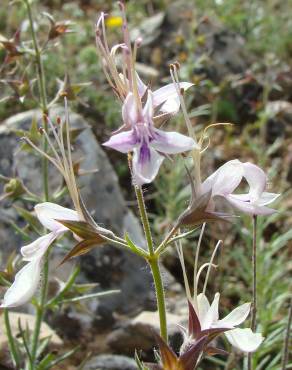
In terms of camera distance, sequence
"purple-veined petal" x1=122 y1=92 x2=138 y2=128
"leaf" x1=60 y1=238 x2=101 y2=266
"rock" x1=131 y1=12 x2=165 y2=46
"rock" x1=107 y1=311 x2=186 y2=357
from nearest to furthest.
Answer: "purple-veined petal" x1=122 y1=92 x2=138 y2=128
"leaf" x1=60 y1=238 x2=101 y2=266
"rock" x1=107 y1=311 x2=186 y2=357
"rock" x1=131 y1=12 x2=165 y2=46

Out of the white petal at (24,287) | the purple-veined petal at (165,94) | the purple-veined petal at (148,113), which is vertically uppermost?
the purple-veined petal at (148,113)

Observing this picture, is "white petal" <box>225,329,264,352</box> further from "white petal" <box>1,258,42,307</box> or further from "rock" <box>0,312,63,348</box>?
"rock" <box>0,312,63,348</box>

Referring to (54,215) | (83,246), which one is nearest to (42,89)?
(54,215)

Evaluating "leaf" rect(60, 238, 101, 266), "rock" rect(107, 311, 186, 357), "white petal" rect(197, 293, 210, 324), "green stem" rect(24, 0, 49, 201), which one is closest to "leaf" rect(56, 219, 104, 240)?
"leaf" rect(60, 238, 101, 266)

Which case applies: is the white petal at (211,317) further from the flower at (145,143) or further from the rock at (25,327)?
the rock at (25,327)

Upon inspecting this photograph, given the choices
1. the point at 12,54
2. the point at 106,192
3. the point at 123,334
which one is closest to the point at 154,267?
the point at 12,54

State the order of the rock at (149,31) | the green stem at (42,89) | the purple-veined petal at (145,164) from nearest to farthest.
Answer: the purple-veined petal at (145,164), the green stem at (42,89), the rock at (149,31)

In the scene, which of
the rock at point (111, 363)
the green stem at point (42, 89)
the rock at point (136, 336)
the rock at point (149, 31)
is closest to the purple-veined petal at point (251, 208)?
the green stem at point (42, 89)

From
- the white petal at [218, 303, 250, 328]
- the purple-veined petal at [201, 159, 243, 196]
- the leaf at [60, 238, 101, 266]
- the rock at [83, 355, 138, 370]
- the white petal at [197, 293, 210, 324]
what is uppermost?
the purple-veined petal at [201, 159, 243, 196]
